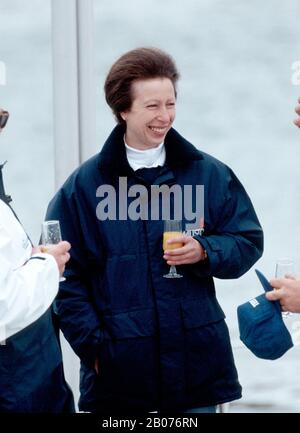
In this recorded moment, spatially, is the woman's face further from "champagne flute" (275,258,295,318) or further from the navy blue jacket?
"champagne flute" (275,258,295,318)

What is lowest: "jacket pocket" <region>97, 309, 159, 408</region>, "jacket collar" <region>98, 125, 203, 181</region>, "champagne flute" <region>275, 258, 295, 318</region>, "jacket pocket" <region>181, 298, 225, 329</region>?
"jacket pocket" <region>97, 309, 159, 408</region>

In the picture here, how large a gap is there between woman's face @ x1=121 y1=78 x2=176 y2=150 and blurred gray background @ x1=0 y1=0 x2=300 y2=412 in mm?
1341

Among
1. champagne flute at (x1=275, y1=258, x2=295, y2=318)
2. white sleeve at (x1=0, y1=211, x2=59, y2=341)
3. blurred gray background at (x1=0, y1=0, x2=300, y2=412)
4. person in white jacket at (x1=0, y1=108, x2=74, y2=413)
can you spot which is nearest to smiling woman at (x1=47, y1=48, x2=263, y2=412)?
champagne flute at (x1=275, y1=258, x2=295, y2=318)

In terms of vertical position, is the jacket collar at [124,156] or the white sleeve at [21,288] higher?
the jacket collar at [124,156]

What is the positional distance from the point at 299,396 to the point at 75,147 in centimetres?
173

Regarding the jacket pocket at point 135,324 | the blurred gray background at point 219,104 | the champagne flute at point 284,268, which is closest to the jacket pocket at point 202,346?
the jacket pocket at point 135,324

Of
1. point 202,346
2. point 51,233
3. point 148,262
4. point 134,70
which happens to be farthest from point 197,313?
point 134,70

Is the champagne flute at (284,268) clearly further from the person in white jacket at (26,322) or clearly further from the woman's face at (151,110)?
the person in white jacket at (26,322)

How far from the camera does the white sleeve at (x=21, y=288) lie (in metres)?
2.27

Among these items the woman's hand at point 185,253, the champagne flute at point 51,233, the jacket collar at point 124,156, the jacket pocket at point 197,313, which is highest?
the jacket collar at point 124,156

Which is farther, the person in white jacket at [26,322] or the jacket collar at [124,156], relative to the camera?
the jacket collar at [124,156]

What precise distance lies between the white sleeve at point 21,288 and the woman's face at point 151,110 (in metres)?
0.65

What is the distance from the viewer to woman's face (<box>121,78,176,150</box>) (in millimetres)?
2861

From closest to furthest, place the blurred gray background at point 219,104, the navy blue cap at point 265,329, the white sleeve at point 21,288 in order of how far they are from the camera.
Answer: the white sleeve at point 21,288, the navy blue cap at point 265,329, the blurred gray background at point 219,104
